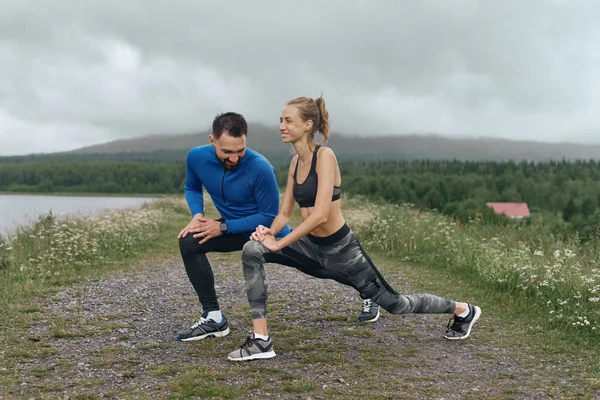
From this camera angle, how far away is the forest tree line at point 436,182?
74.8 metres

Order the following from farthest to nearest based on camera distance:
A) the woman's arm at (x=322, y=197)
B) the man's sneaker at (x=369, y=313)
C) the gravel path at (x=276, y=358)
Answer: the man's sneaker at (x=369, y=313), the woman's arm at (x=322, y=197), the gravel path at (x=276, y=358)

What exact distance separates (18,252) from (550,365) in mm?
9286

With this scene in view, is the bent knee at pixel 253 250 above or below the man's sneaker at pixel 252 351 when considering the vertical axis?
above

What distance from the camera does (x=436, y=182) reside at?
3376 inches

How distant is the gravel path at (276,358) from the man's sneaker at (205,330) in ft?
0.35

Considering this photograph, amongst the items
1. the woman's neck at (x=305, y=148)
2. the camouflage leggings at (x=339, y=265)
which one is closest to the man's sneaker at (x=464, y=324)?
the camouflage leggings at (x=339, y=265)

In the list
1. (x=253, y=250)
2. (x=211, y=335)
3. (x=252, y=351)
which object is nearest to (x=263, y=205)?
(x=253, y=250)

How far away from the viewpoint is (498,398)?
4.21m

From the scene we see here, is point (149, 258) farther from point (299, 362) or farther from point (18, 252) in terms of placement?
point (299, 362)

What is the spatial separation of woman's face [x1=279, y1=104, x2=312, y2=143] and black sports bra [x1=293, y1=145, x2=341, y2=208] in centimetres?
22

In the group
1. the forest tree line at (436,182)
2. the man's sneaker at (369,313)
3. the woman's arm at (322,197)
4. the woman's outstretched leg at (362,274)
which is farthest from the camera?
the forest tree line at (436,182)

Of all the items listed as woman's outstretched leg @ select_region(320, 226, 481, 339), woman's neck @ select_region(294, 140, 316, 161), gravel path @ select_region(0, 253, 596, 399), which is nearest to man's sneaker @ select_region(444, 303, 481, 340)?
gravel path @ select_region(0, 253, 596, 399)

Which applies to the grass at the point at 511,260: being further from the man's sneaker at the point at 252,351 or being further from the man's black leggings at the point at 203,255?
the man's black leggings at the point at 203,255

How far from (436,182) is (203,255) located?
82888 millimetres
